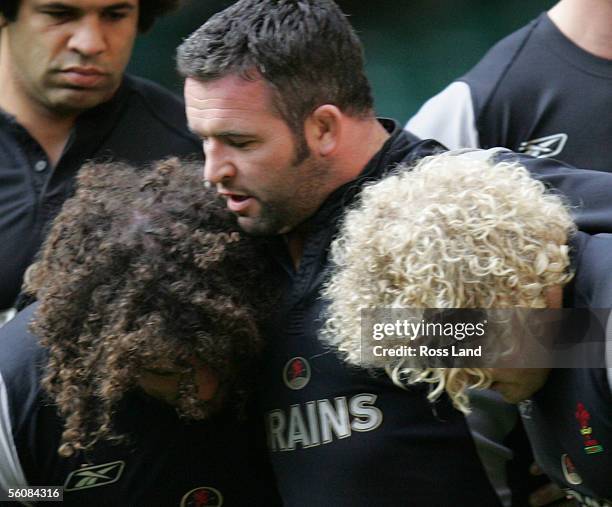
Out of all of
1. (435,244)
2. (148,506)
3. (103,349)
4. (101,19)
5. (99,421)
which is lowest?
(148,506)

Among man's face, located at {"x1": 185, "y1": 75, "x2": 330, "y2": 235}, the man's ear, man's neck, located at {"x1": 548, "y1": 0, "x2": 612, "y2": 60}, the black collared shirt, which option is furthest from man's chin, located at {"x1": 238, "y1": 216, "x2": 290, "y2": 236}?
man's neck, located at {"x1": 548, "y1": 0, "x2": 612, "y2": 60}

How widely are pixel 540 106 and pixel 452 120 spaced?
0.21 m

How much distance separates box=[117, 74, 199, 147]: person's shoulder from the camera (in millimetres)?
2988

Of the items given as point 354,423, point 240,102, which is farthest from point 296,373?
point 240,102

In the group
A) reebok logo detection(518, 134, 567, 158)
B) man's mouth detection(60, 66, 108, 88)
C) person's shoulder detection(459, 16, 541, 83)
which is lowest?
reebok logo detection(518, 134, 567, 158)

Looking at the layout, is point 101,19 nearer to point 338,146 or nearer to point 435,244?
point 338,146

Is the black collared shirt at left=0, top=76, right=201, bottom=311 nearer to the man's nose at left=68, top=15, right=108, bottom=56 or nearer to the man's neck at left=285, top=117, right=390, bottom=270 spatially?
the man's nose at left=68, top=15, right=108, bottom=56

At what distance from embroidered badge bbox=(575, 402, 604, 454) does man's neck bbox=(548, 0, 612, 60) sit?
1.14 m

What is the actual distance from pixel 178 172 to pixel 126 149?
2.03 ft

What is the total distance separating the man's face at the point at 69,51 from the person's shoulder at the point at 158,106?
77 mm

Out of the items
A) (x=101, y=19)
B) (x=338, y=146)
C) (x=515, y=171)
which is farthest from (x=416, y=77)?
(x=515, y=171)

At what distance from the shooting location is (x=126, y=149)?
2.95 metres

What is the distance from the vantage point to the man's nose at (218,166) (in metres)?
2.26

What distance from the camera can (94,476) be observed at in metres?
2.33
